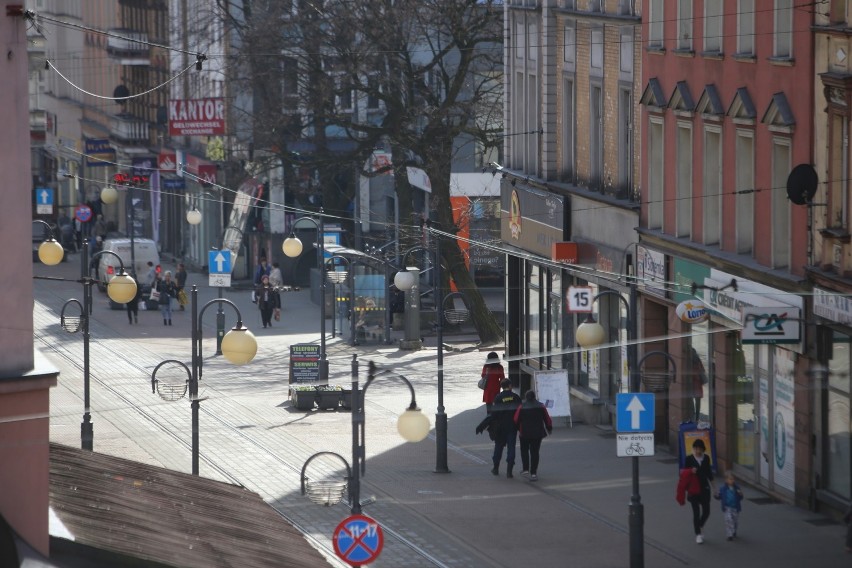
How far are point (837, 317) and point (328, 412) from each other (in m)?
14.3

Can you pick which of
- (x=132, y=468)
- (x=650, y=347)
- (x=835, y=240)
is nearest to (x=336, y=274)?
(x=650, y=347)

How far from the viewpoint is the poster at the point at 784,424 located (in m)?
23.7

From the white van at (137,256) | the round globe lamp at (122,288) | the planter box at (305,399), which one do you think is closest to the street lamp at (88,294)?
the round globe lamp at (122,288)

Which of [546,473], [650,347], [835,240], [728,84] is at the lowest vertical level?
[546,473]

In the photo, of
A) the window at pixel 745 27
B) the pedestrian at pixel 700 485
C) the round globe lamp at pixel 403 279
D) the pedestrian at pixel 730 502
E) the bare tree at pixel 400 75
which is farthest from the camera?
the bare tree at pixel 400 75

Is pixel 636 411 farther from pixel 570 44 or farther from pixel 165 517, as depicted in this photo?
pixel 570 44

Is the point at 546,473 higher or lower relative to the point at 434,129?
lower

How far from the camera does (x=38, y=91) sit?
103m

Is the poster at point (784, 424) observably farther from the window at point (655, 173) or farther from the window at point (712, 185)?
the window at point (655, 173)

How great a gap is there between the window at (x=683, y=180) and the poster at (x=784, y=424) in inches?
175

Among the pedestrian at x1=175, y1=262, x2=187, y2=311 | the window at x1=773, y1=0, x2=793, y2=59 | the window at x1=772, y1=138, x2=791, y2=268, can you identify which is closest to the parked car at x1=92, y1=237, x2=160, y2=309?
the pedestrian at x1=175, y1=262, x2=187, y2=311

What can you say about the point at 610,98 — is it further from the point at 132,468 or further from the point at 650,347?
the point at 132,468

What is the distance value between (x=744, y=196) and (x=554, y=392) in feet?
16.3

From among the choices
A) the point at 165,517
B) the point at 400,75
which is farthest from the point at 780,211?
the point at 400,75
